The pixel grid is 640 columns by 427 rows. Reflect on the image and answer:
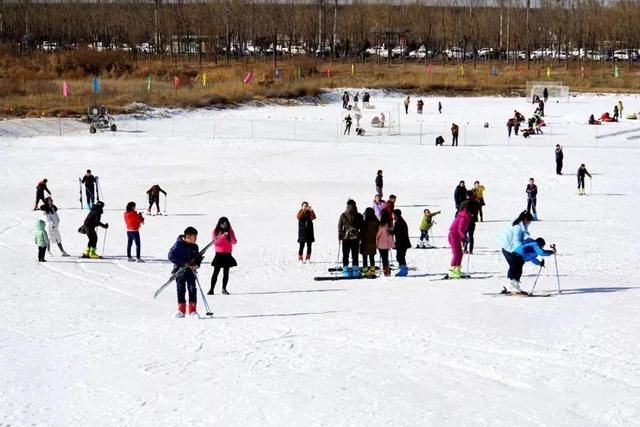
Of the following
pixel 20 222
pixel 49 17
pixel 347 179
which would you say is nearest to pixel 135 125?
pixel 347 179

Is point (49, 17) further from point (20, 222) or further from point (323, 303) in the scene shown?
point (323, 303)

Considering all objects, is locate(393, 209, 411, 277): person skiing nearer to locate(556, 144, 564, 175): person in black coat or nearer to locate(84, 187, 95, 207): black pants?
locate(84, 187, 95, 207): black pants

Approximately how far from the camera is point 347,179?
3109cm

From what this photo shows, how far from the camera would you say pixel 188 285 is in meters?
11.8

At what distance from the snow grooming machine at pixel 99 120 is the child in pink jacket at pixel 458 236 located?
98.7 feet

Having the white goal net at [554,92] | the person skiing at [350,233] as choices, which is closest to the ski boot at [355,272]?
the person skiing at [350,233]

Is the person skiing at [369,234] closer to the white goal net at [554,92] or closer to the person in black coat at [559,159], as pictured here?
the person in black coat at [559,159]

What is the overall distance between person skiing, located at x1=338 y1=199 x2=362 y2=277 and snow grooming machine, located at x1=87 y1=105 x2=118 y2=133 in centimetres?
2902

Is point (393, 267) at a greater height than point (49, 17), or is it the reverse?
point (49, 17)

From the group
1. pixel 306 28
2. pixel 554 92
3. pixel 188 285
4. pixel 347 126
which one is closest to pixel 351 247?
pixel 188 285

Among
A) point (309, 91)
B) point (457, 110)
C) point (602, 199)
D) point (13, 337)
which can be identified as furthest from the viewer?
point (309, 91)

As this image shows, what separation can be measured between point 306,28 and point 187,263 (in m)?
108

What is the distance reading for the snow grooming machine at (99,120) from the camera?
4245 centimetres

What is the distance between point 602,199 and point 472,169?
669 centimetres
